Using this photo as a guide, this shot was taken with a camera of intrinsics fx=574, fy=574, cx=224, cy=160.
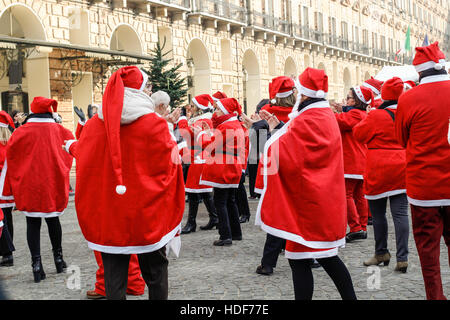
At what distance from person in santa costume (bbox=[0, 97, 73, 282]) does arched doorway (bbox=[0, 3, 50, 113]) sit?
12076 millimetres

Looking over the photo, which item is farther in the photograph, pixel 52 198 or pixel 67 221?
pixel 67 221

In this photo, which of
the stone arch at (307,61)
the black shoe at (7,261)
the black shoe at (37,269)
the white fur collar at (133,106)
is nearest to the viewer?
the white fur collar at (133,106)

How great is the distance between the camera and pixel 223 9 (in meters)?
27.3

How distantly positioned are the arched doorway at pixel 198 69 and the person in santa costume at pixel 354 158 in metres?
19.0

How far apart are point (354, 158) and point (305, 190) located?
3.56 meters

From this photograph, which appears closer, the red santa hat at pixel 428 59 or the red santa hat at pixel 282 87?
the red santa hat at pixel 428 59

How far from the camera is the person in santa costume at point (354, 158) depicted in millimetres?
6688

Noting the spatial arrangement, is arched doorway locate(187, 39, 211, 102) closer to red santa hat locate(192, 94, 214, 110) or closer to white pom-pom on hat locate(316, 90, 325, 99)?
red santa hat locate(192, 94, 214, 110)

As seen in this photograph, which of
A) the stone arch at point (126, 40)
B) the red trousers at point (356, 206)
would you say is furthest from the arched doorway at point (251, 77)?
the red trousers at point (356, 206)

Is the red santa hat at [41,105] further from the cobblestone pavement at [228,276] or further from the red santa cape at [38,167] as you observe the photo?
the cobblestone pavement at [228,276]

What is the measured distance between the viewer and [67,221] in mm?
9641

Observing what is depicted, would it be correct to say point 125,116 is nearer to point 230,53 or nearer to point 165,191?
point 165,191

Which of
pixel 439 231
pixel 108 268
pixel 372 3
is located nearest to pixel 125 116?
pixel 108 268
